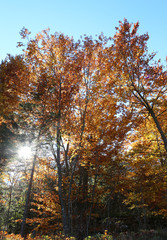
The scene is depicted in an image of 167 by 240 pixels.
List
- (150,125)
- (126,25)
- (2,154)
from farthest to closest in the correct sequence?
1. (2,154)
2. (150,125)
3. (126,25)

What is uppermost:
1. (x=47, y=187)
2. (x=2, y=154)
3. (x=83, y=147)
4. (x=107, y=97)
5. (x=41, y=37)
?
(x=41, y=37)

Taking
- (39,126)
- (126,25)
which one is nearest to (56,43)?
(126,25)

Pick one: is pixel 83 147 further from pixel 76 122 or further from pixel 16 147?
pixel 16 147

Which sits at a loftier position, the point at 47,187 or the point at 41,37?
the point at 41,37

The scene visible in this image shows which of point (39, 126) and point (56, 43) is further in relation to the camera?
point (39, 126)

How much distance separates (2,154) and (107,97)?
10.1 meters

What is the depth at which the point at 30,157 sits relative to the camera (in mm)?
12297

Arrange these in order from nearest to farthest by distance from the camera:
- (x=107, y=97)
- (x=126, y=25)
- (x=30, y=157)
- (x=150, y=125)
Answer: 1. (x=126, y=25)
2. (x=107, y=97)
3. (x=150, y=125)
4. (x=30, y=157)

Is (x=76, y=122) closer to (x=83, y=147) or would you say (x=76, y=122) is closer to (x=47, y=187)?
(x=83, y=147)

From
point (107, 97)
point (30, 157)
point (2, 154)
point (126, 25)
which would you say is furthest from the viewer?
point (2, 154)

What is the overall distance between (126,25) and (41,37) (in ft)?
15.2

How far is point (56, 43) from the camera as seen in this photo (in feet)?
28.2

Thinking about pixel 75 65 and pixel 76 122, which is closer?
pixel 75 65

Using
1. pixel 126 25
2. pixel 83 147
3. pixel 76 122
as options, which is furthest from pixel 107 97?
pixel 126 25
